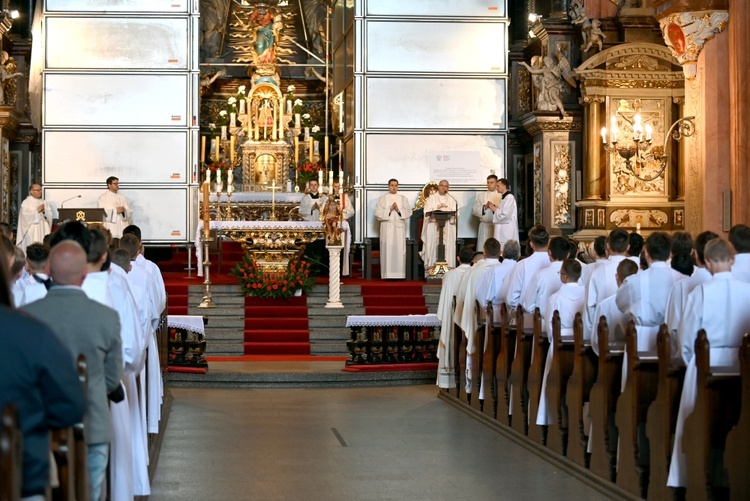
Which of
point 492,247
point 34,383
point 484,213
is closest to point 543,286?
point 492,247

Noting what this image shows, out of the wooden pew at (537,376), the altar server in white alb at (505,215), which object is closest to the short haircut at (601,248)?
the wooden pew at (537,376)

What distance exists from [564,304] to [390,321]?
528 cm

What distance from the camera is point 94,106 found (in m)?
20.4

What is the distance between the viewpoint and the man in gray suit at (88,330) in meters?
4.77

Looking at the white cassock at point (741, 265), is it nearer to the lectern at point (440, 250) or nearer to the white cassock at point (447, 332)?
the white cassock at point (447, 332)

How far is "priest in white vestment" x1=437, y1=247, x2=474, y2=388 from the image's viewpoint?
1351 cm

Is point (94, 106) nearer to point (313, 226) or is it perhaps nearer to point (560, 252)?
point (313, 226)

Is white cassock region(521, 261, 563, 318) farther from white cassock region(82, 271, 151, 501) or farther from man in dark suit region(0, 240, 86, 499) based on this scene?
man in dark suit region(0, 240, 86, 499)

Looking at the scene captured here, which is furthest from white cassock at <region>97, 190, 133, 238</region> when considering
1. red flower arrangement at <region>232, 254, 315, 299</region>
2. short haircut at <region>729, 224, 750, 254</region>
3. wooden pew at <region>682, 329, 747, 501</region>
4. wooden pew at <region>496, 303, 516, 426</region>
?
wooden pew at <region>682, 329, 747, 501</region>

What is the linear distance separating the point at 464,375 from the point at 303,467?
3.88m

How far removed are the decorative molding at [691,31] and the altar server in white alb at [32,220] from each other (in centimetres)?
1019

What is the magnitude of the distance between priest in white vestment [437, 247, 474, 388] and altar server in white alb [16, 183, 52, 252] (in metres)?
8.02

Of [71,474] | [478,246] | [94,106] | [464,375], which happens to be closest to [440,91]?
[478,246]

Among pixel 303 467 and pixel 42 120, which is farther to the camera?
pixel 42 120
